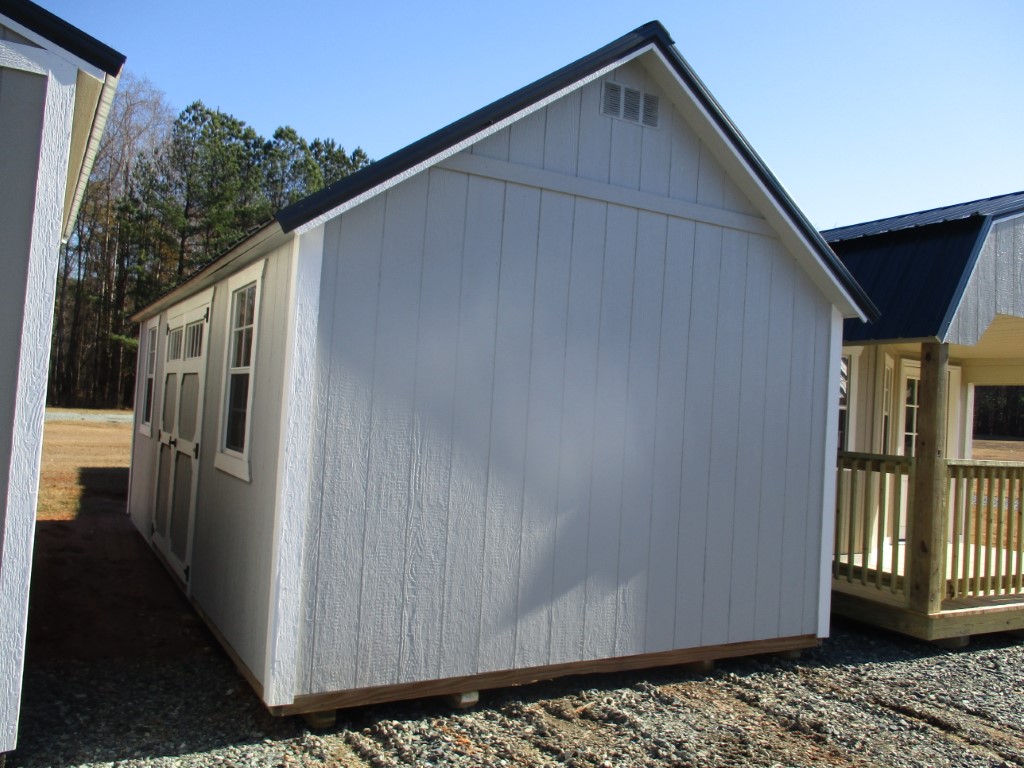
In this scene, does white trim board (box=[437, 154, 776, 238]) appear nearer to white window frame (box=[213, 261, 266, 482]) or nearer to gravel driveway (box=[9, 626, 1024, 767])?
white window frame (box=[213, 261, 266, 482])

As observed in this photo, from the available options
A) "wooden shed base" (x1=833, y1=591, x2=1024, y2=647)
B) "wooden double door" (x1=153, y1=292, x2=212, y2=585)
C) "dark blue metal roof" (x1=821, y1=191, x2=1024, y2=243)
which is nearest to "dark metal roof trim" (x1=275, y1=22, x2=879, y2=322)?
"dark blue metal roof" (x1=821, y1=191, x2=1024, y2=243)

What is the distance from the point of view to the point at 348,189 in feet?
13.8

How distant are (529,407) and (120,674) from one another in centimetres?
293

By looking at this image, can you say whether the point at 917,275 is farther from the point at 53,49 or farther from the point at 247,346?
the point at 53,49

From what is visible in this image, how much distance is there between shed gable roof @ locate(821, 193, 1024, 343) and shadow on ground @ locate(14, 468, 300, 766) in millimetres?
5280

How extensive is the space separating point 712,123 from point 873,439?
13.7 ft

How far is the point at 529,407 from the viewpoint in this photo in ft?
16.1

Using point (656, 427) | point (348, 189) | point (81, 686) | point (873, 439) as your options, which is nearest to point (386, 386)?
point (348, 189)

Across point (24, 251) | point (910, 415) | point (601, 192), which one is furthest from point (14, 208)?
point (910, 415)

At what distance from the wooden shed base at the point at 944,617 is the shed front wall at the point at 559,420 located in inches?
38.5

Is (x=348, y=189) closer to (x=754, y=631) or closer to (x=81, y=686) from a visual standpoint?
(x=81, y=686)

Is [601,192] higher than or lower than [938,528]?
higher

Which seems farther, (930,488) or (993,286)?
(993,286)

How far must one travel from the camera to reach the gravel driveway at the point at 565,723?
4000 millimetres
